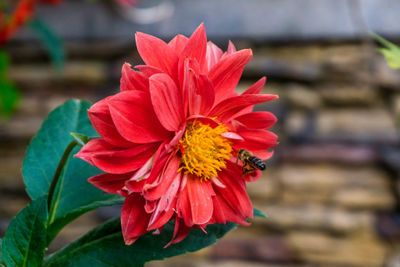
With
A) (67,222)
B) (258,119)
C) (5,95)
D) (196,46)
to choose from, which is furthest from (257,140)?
(5,95)

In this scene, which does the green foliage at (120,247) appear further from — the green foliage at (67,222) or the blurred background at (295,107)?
the blurred background at (295,107)

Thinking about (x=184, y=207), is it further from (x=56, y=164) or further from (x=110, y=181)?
(x=56, y=164)

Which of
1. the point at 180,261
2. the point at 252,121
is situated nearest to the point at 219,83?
the point at 252,121

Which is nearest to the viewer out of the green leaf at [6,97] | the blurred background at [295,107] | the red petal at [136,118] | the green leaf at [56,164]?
the red petal at [136,118]

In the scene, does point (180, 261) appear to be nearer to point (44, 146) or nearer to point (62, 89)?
point (62, 89)

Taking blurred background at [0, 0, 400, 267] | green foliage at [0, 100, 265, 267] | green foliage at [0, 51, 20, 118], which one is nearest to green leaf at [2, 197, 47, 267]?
green foliage at [0, 100, 265, 267]

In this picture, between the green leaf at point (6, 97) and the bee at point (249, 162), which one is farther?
the green leaf at point (6, 97)

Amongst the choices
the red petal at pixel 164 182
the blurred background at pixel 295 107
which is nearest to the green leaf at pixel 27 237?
the red petal at pixel 164 182
